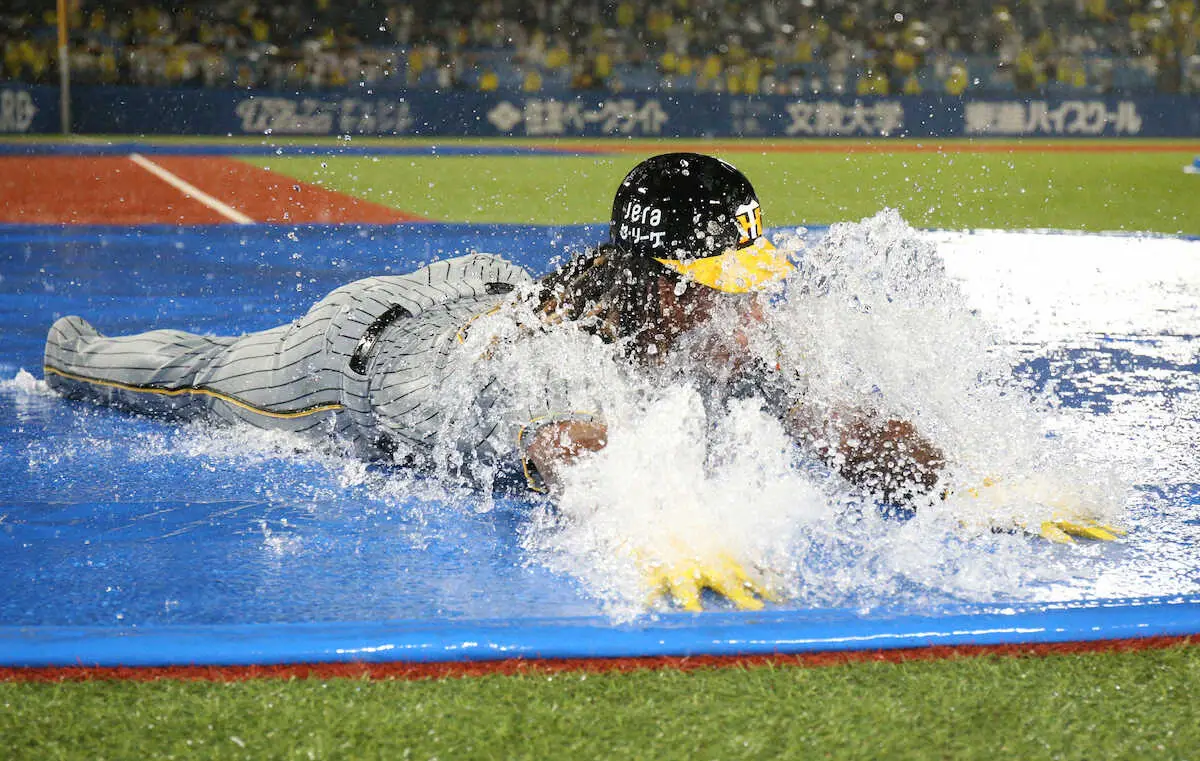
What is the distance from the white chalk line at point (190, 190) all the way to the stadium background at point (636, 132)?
7.2 inches

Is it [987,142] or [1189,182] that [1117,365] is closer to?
[1189,182]

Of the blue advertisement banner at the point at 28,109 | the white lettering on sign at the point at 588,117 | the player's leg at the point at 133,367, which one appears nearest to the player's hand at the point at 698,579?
the player's leg at the point at 133,367

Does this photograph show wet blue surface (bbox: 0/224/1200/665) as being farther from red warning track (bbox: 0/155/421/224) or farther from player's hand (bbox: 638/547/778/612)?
red warning track (bbox: 0/155/421/224)

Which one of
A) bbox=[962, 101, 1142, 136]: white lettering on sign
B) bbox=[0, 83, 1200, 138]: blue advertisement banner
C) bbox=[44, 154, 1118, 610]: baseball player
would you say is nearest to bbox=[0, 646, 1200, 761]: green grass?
bbox=[44, 154, 1118, 610]: baseball player

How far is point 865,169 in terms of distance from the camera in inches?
580

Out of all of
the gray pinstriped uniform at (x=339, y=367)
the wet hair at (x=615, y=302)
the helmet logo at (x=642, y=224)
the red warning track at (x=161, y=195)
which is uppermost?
the red warning track at (x=161, y=195)

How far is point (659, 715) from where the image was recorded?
6.88 feet

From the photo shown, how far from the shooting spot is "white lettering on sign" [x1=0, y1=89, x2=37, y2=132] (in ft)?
56.4

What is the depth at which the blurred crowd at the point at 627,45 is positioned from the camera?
62.6ft

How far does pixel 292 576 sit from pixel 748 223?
1.25 meters

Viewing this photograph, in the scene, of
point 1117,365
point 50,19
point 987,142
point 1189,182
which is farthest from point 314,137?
point 1117,365

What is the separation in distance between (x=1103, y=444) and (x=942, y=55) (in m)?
19.1

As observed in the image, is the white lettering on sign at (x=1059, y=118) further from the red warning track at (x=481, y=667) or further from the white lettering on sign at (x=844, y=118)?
the red warning track at (x=481, y=667)

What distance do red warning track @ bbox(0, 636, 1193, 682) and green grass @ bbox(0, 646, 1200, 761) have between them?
3cm
